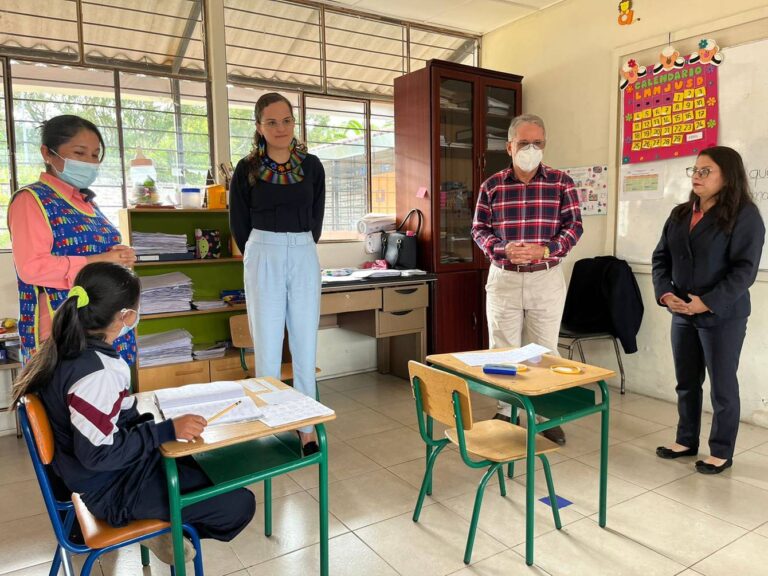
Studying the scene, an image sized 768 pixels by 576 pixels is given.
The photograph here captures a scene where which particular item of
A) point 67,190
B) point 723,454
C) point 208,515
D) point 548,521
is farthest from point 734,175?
point 67,190

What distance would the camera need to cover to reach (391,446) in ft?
10.1

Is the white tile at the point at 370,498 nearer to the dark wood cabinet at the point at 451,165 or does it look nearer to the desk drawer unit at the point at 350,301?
the desk drawer unit at the point at 350,301

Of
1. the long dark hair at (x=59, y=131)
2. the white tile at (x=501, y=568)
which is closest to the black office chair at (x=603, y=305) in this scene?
the white tile at (x=501, y=568)

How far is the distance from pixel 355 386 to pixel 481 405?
100cm

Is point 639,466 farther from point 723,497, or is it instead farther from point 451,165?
point 451,165

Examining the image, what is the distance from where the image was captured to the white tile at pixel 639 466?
2664 millimetres

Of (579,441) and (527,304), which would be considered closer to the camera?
(527,304)

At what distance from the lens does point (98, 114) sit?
11.7 feet

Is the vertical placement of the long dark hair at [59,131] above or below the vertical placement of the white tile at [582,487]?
above

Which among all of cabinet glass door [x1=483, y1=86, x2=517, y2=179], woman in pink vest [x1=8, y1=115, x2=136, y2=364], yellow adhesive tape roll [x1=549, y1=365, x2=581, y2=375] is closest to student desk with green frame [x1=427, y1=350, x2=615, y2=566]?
yellow adhesive tape roll [x1=549, y1=365, x2=581, y2=375]

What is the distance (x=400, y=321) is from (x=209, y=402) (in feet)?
8.15

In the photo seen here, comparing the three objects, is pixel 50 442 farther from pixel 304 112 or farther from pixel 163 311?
pixel 304 112

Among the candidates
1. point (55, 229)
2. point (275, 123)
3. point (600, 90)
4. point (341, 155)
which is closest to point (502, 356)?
point (275, 123)

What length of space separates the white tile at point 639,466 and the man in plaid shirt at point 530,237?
0.28m
